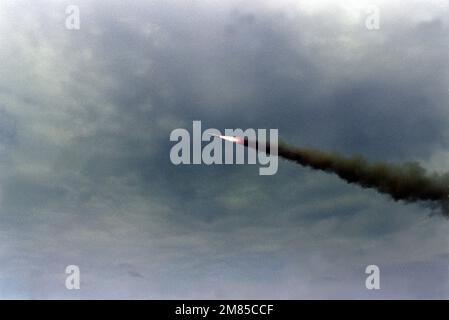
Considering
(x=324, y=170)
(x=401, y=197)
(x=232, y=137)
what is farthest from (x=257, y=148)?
(x=401, y=197)
